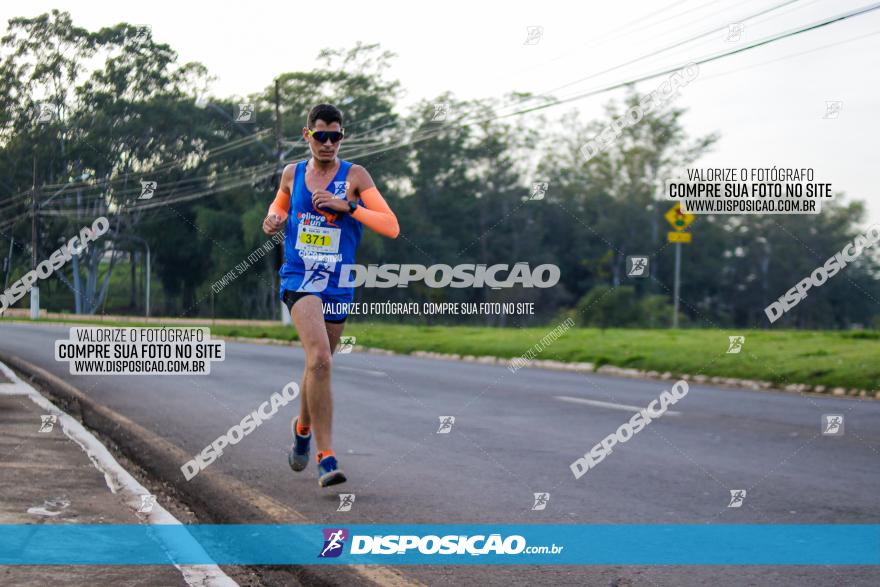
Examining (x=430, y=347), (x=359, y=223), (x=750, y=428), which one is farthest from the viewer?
(x=430, y=347)

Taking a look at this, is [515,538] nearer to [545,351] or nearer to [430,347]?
[545,351]

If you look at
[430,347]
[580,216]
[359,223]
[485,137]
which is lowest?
[430,347]

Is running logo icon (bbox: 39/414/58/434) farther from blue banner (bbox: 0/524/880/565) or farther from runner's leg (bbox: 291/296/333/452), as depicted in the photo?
runner's leg (bbox: 291/296/333/452)

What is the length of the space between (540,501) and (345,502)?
1.21 meters

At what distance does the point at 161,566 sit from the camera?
14.7 feet

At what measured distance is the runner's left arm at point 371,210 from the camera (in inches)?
162

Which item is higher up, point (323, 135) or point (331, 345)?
point (323, 135)

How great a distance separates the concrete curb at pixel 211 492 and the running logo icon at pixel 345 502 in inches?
11.3

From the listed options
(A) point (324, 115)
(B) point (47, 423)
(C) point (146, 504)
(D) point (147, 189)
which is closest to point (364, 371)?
(B) point (47, 423)

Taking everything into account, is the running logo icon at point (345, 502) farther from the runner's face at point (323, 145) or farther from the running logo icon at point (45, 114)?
the running logo icon at point (45, 114)

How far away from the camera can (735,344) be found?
22.1 metres

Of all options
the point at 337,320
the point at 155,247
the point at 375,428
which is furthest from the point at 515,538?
the point at 155,247

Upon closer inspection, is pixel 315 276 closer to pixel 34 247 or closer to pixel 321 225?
pixel 321 225

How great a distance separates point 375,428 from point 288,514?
4.18m
